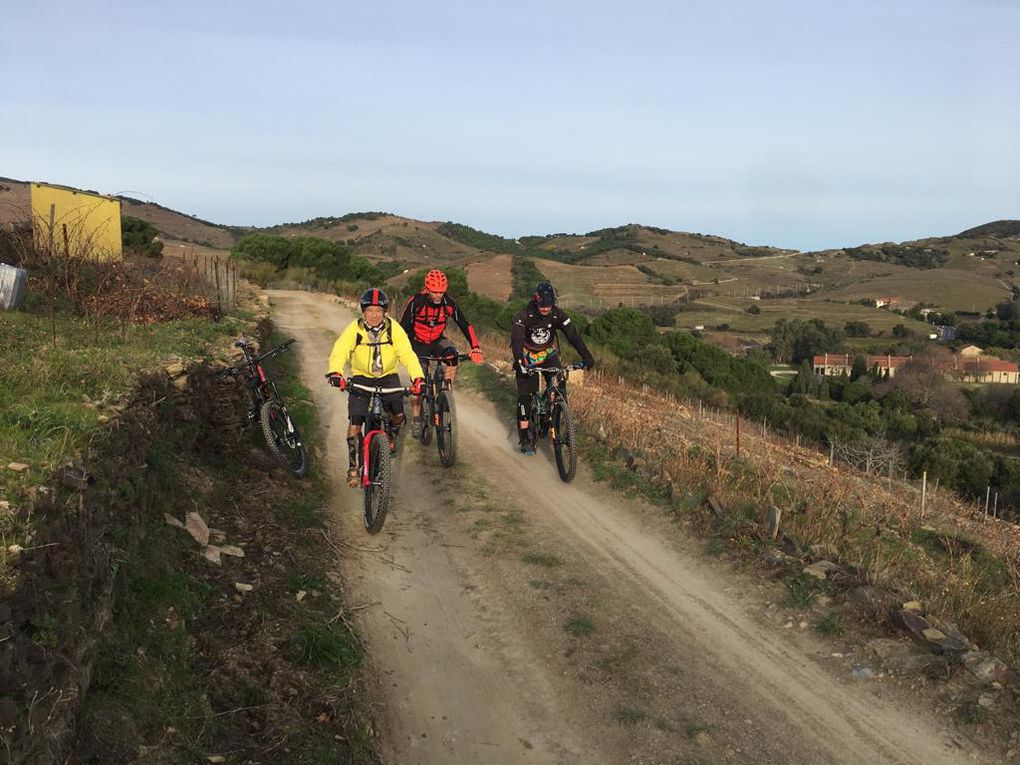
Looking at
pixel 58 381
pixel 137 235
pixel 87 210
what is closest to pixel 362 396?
pixel 58 381

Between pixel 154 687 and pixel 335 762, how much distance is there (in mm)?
1015

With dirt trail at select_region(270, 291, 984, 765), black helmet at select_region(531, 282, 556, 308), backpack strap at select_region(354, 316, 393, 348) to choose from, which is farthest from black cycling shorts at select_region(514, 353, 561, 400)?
backpack strap at select_region(354, 316, 393, 348)

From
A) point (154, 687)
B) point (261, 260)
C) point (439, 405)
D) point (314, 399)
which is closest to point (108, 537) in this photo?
point (154, 687)

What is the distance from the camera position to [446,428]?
29.5 ft

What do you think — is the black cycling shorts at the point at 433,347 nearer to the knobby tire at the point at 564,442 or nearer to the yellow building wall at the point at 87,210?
the knobby tire at the point at 564,442

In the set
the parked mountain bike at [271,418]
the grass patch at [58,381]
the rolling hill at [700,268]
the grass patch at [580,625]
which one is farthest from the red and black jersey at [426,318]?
the rolling hill at [700,268]

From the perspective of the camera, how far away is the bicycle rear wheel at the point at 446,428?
352 inches

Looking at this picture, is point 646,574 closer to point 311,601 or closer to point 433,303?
point 311,601

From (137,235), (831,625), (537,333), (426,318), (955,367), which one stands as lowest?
→ (955,367)

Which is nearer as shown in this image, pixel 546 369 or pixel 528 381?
pixel 546 369

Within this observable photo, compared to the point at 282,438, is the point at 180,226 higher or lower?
higher

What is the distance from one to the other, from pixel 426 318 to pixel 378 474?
2948 millimetres

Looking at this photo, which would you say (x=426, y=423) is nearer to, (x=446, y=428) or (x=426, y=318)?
(x=446, y=428)

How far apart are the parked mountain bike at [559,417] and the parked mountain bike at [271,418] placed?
108 inches
